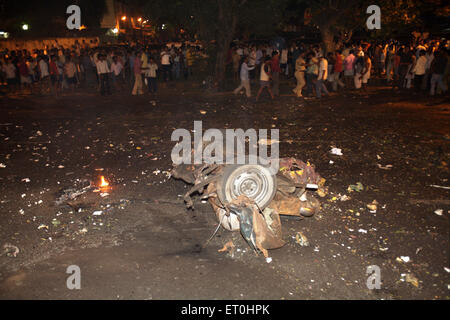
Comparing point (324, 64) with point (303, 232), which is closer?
point (303, 232)

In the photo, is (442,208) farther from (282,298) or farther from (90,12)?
(90,12)

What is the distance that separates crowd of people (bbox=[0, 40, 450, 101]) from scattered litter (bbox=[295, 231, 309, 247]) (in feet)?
31.0

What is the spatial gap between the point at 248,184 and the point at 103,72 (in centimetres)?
1243

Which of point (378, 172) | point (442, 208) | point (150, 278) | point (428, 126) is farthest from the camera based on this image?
point (428, 126)

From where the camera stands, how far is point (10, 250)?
4.20 metres

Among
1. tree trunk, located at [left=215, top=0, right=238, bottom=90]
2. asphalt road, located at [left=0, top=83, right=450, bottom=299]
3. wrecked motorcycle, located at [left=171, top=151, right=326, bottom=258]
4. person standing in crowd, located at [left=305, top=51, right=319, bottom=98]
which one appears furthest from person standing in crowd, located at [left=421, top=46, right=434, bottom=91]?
wrecked motorcycle, located at [left=171, top=151, right=326, bottom=258]

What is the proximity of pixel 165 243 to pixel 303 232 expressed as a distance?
182 cm

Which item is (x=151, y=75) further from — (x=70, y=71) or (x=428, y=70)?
A: (x=428, y=70)

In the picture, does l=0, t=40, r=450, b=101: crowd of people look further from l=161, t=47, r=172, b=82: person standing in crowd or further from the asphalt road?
the asphalt road

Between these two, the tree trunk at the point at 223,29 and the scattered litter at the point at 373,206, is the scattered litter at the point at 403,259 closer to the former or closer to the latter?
the scattered litter at the point at 373,206

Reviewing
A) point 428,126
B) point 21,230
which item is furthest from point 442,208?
point 21,230

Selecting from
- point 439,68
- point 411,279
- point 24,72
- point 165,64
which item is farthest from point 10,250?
point 24,72

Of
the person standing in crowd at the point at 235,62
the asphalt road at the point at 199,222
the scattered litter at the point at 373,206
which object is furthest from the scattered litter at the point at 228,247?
the person standing in crowd at the point at 235,62

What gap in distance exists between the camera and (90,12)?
49031 millimetres
